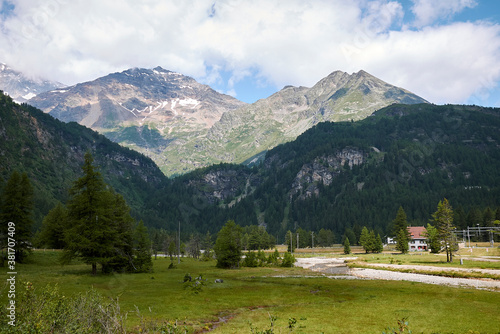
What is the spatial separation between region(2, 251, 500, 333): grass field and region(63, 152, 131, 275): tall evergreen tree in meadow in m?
5.83

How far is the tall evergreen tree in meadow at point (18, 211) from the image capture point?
58.0m

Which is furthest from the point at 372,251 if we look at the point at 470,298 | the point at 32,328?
the point at 32,328

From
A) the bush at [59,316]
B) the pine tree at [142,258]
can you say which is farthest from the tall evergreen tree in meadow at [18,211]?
the bush at [59,316]

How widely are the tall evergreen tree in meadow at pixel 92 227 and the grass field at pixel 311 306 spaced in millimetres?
5831

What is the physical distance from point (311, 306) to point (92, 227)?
41.0 meters

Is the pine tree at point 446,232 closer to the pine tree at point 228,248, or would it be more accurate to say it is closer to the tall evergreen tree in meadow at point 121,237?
the pine tree at point 228,248

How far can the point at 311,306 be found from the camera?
34.0m

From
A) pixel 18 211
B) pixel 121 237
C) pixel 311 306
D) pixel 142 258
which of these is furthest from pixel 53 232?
pixel 311 306

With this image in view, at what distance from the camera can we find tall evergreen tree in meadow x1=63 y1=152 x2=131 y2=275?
175 feet

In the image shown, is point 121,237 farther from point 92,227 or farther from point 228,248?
point 228,248

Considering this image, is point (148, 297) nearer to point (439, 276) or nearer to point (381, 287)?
point (381, 287)

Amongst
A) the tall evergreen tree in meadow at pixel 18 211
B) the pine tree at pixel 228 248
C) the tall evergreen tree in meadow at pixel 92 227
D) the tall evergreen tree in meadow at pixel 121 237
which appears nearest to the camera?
the tall evergreen tree in meadow at pixel 92 227

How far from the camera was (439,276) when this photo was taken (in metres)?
61.8

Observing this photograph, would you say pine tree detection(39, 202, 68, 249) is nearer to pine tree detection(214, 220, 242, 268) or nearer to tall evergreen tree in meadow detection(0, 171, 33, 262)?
tall evergreen tree in meadow detection(0, 171, 33, 262)
